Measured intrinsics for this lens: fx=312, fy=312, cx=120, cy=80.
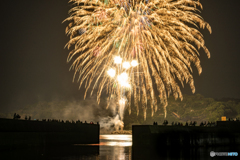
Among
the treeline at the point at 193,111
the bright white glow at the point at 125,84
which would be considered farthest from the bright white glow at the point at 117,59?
the treeline at the point at 193,111

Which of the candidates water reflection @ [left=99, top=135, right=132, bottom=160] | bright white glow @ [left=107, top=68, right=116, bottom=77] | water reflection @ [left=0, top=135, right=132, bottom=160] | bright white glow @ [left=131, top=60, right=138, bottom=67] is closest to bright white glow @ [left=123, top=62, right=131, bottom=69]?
bright white glow @ [left=131, top=60, right=138, bottom=67]

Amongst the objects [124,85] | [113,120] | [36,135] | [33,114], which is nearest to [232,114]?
[113,120]

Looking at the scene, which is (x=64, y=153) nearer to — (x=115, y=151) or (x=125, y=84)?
(x=115, y=151)

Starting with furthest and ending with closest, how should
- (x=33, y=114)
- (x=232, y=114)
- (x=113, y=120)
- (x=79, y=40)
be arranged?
(x=33, y=114)
(x=232, y=114)
(x=113, y=120)
(x=79, y=40)

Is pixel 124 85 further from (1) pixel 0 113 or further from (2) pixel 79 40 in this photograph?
(1) pixel 0 113

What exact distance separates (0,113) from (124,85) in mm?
A: 109954

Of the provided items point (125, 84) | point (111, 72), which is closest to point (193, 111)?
point (125, 84)

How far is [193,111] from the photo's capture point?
344 feet

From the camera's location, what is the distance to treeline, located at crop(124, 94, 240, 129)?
9731cm

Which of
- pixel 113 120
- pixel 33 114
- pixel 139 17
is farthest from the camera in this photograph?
pixel 33 114

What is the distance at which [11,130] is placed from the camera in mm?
18047

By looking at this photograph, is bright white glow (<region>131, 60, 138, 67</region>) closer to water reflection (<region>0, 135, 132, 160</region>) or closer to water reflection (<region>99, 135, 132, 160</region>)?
water reflection (<region>99, 135, 132, 160</region>)

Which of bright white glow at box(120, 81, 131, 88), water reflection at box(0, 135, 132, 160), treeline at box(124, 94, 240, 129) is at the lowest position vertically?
water reflection at box(0, 135, 132, 160)

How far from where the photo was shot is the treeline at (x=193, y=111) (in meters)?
97.3
